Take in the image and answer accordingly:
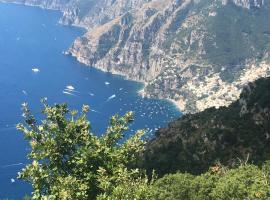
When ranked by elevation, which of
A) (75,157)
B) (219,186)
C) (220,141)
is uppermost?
(220,141)

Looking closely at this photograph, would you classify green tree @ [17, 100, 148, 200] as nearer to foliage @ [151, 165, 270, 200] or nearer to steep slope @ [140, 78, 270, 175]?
foliage @ [151, 165, 270, 200]

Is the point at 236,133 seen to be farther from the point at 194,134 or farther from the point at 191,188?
the point at 191,188

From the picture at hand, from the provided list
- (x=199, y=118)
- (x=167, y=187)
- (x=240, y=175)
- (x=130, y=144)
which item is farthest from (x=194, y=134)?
(x=130, y=144)

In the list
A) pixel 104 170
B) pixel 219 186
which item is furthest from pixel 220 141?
pixel 104 170

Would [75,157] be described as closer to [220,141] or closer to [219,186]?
[219,186]

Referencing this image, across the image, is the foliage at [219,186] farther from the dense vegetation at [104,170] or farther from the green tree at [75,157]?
the green tree at [75,157]

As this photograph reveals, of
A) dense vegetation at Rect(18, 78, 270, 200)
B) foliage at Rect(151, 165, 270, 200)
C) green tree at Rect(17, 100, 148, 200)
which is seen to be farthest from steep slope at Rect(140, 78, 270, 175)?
green tree at Rect(17, 100, 148, 200)
